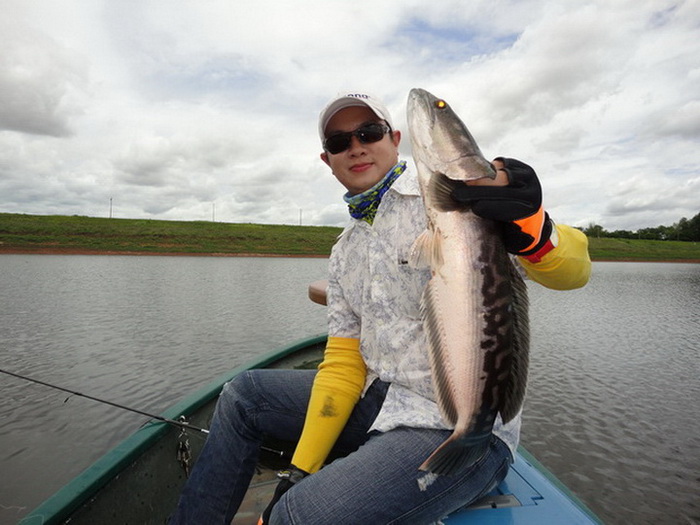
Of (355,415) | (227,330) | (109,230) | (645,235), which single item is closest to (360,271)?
(355,415)

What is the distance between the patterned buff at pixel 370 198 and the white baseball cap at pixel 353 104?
1.03 feet

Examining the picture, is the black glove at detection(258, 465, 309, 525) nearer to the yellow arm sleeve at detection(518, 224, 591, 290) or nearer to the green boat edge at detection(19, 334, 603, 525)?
the green boat edge at detection(19, 334, 603, 525)

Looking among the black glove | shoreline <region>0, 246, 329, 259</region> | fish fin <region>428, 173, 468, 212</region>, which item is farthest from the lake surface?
shoreline <region>0, 246, 329, 259</region>

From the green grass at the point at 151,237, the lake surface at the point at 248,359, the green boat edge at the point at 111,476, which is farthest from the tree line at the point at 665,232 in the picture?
the green boat edge at the point at 111,476

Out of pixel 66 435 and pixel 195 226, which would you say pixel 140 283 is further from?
pixel 195 226

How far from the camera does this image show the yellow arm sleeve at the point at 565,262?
1.79m

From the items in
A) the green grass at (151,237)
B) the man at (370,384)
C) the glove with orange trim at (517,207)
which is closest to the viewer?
the glove with orange trim at (517,207)

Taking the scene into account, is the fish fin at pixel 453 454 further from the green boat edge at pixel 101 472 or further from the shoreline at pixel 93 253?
the shoreline at pixel 93 253

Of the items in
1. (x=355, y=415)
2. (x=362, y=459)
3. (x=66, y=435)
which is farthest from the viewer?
(x=66, y=435)

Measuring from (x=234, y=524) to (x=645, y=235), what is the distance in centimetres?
13120

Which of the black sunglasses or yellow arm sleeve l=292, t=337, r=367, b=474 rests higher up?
the black sunglasses

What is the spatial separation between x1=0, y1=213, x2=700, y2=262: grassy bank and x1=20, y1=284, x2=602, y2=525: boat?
57282 mm

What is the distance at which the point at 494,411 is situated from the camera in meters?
1.75

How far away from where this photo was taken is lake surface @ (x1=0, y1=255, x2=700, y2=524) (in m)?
6.00
